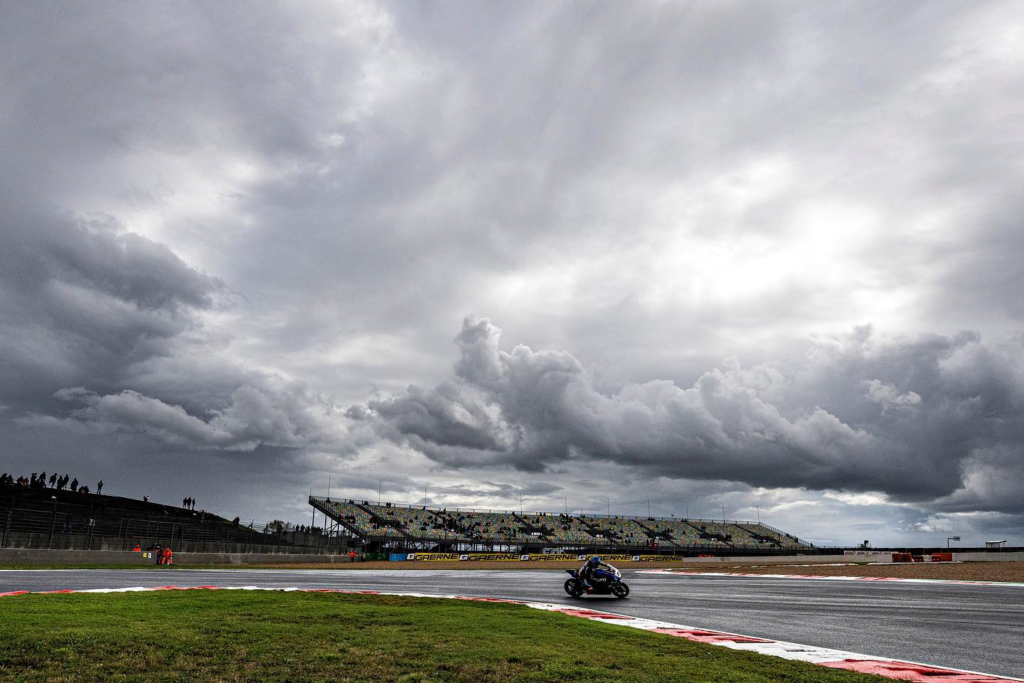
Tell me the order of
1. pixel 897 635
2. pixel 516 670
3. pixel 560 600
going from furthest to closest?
1. pixel 560 600
2. pixel 897 635
3. pixel 516 670

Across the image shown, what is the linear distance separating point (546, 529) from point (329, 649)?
10100cm

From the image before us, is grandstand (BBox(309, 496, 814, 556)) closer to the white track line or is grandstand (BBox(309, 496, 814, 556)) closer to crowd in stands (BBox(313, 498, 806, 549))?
crowd in stands (BBox(313, 498, 806, 549))

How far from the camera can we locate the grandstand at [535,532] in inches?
3378

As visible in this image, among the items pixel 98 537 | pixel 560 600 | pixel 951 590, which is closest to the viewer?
pixel 560 600

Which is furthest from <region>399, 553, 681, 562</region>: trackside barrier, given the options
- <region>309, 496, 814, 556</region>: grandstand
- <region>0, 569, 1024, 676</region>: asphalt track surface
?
<region>0, 569, 1024, 676</region>: asphalt track surface

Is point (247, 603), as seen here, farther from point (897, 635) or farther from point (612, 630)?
point (897, 635)

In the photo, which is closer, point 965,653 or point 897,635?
point 965,653

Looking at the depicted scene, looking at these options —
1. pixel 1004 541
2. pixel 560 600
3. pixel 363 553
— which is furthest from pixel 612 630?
pixel 1004 541

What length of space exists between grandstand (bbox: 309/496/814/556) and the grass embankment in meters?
64.8

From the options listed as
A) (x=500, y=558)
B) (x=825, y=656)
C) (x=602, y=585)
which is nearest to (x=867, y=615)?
(x=602, y=585)

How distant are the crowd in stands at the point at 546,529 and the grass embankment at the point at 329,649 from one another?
237ft

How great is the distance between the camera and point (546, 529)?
106 meters

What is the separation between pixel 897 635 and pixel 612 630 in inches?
229

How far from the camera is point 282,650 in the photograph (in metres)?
8.70
